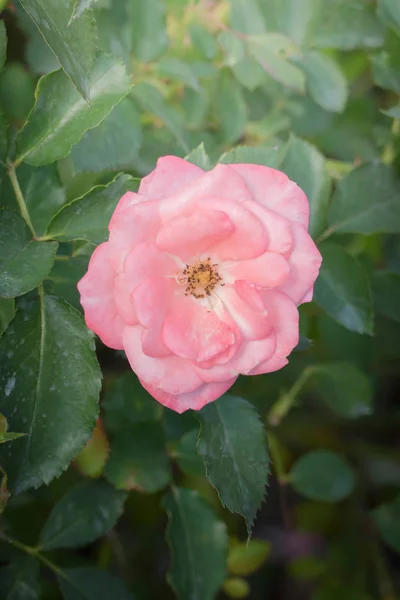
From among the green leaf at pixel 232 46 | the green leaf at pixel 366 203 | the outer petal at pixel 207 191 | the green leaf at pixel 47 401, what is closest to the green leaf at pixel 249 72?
Result: the green leaf at pixel 232 46

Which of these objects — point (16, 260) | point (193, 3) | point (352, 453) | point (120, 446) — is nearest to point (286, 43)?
point (193, 3)

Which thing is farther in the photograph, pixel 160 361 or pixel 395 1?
pixel 395 1

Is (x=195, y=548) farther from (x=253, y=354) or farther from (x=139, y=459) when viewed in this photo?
(x=253, y=354)

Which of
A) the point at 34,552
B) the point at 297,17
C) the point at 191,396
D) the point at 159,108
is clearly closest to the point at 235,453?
the point at 191,396

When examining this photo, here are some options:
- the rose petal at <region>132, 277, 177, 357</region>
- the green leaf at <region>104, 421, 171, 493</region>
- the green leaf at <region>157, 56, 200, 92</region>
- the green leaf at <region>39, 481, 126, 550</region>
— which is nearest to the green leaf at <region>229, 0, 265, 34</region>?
the green leaf at <region>157, 56, 200, 92</region>

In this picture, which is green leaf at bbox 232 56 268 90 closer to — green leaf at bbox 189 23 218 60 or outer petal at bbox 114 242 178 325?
green leaf at bbox 189 23 218 60

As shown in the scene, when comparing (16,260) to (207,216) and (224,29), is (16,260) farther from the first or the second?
(224,29)
